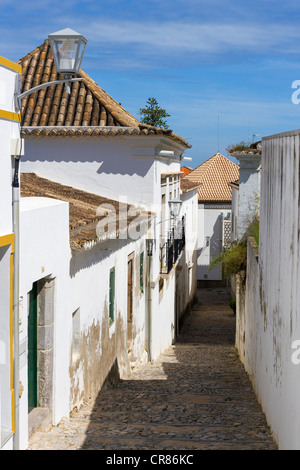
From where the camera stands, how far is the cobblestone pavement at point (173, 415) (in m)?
7.20

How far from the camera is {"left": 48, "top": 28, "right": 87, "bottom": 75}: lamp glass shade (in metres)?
6.05

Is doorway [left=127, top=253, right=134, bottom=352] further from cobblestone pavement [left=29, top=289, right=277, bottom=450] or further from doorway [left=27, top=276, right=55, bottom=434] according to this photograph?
doorway [left=27, top=276, right=55, bottom=434]

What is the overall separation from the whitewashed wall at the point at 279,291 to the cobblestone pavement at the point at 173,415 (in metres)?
0.42

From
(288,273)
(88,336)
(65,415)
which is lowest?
(65,415)

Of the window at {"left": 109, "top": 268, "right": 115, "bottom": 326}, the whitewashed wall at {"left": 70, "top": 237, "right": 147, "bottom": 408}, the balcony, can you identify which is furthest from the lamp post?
the balcony

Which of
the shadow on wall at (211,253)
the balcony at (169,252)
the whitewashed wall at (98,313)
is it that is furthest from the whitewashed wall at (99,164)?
the shadow on wall at (211,253)

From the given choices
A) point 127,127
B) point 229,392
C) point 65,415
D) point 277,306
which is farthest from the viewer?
point 127,127

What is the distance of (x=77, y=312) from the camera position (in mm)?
9312

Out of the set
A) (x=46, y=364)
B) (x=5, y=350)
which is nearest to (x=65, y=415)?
(x=46, y=364)

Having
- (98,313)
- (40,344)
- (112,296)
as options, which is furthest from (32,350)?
(112,296)

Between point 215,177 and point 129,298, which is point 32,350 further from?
point 215,177

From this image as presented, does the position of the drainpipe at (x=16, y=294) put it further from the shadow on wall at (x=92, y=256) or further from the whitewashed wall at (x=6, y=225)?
the shadow on wall at (x=92, y=256)
